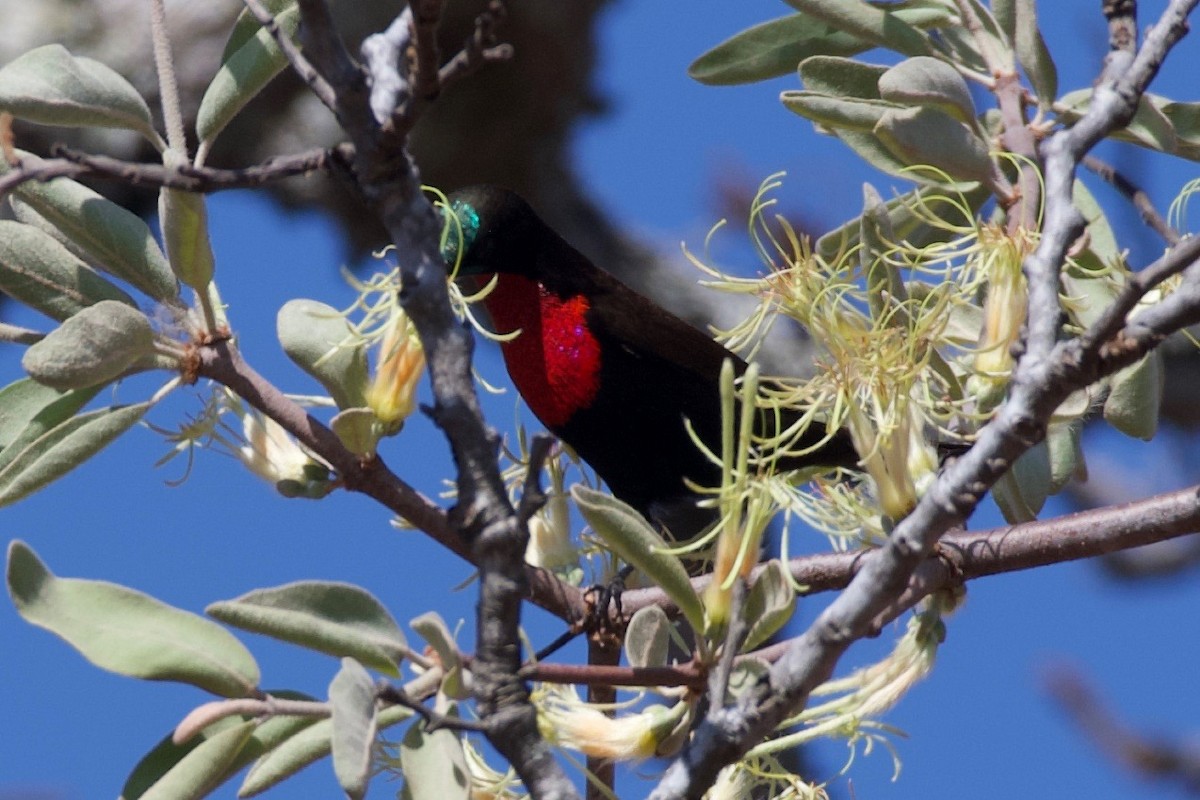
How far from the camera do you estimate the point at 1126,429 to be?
1.58 m

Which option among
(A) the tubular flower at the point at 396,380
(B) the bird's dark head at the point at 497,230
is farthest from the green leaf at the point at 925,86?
(B) the bird's dark head at the point at 497,230

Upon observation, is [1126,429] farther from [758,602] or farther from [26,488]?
[26,488]

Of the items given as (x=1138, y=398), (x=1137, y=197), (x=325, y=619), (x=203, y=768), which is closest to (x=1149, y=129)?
(x=1137, y=197)

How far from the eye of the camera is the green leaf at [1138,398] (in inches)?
Result: 60.4

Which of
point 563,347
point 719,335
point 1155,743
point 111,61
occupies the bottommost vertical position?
point 1155,743

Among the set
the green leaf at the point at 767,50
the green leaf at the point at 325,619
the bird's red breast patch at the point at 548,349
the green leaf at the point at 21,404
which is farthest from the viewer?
the bird's red breast patch at the point at 548,349

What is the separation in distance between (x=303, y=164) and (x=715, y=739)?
47 centimetres

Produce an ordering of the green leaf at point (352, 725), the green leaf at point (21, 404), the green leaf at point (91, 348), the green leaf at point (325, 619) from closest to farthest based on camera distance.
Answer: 1. the green leaf at point (352, 725)
2. the green leaf at point (325, 619)
3. the green leaf at point (91, 348)
4. the green leaf at point (21, 404)

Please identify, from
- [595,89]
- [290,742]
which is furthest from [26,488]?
[595,89]

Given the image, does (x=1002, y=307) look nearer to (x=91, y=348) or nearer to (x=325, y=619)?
(x=325, y=619)

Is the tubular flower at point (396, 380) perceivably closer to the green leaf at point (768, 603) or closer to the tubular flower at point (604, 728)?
the tubular flower at point (604, 728)

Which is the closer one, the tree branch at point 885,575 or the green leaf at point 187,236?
the tree branch at point 885,575

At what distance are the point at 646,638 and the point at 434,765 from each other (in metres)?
0.28

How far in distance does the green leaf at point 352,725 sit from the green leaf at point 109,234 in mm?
554
